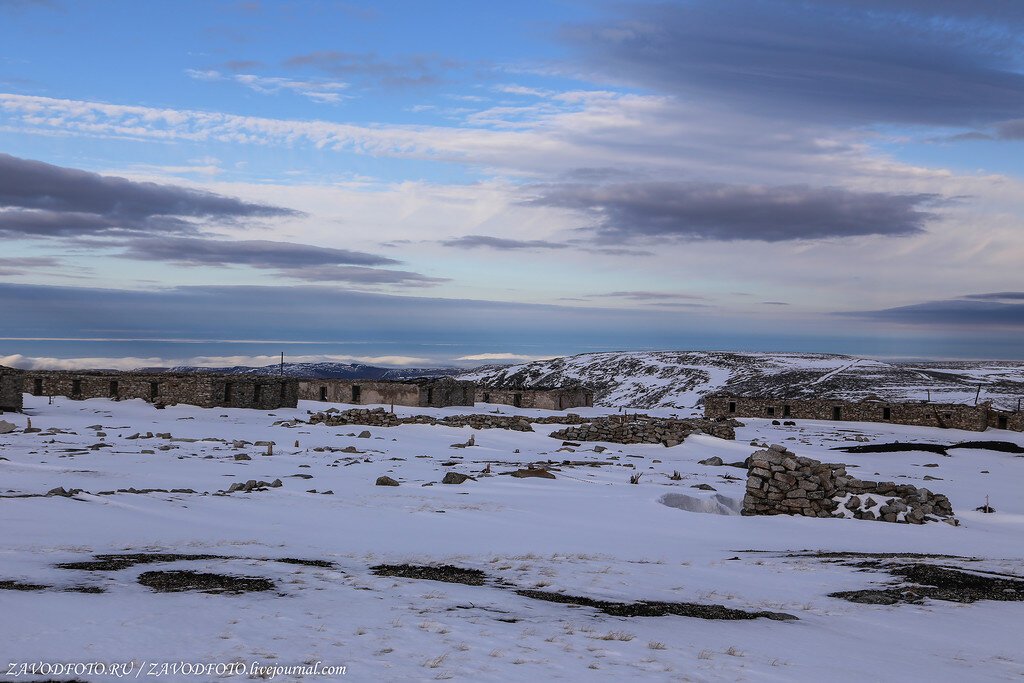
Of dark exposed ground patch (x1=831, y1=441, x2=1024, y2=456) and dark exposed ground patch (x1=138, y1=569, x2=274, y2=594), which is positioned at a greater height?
dark exposed ground patch (x1=138, y1=569, x2=274, y2=594)

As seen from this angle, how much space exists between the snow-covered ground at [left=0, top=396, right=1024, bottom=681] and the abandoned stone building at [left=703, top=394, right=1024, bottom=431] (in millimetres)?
33041

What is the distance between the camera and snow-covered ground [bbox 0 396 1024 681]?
22.5 ft

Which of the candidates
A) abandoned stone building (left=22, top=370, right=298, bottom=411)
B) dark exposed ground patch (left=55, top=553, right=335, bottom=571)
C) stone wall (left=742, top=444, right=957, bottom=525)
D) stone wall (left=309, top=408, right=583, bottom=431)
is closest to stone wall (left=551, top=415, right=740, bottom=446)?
stone wall (left=309, top=408, right=583, bottom=431)

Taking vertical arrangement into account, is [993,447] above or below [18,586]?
below

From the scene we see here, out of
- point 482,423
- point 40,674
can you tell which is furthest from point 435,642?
point 482,423

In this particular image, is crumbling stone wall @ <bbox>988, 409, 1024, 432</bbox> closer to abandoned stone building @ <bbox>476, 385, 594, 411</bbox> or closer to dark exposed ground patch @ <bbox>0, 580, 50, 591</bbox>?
abandoned stone building @ <bbox>476, 385, 594, 411</bbox>

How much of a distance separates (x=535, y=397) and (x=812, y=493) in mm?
43794

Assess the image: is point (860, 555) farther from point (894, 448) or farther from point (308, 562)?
point (894, 448)

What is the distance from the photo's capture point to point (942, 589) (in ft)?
35.8

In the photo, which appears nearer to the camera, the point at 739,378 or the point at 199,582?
the point at 199,582

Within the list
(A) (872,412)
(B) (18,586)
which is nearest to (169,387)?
(B) (18,586)

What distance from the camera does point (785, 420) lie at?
59.8 m

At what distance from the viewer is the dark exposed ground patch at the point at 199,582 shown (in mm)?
8734

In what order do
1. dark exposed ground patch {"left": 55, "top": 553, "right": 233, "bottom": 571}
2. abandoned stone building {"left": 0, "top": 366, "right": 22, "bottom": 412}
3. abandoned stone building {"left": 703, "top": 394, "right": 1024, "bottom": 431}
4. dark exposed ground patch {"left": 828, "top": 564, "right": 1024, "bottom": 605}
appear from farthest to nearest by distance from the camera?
abandoned stone building {"left": 703, "top": 394, "right": 1024, "bottom": 431} → abandoned stone building {"left": 0, "top": 366, "right": 22, "bottom": 412} → dark exposed ground patch {"left": 828, "top": 564, "right": 1024, "bottom": 605} → dark exposed ground patch {"left": 55, "top": 553, "right": 233, "bottom": 571}
